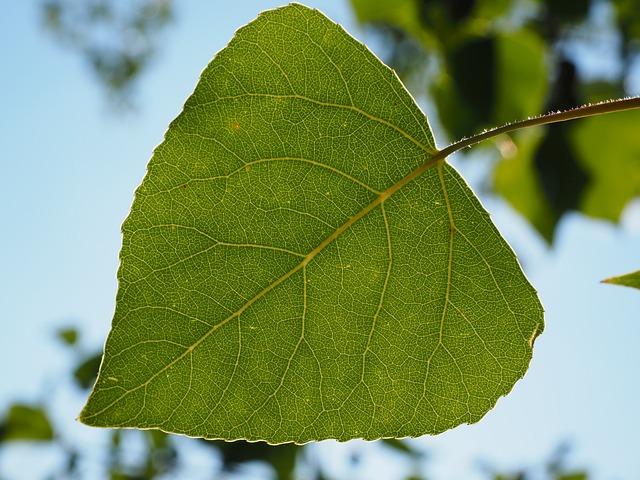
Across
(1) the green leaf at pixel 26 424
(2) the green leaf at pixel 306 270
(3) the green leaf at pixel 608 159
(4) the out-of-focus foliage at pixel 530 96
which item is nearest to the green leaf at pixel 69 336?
(1) the green leaf at pixel 26 424

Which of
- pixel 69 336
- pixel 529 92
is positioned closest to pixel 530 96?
pixel 529 92

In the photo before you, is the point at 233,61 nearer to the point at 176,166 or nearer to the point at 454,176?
the point at 176,166

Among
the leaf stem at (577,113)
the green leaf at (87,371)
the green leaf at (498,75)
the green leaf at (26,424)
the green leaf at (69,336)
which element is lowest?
the leaf stem at (577,113)

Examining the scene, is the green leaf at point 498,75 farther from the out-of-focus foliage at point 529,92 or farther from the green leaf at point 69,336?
the green leaf at point 69,336

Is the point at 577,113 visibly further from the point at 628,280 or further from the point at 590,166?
the point at 590,166

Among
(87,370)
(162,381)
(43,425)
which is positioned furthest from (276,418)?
(43,425)
